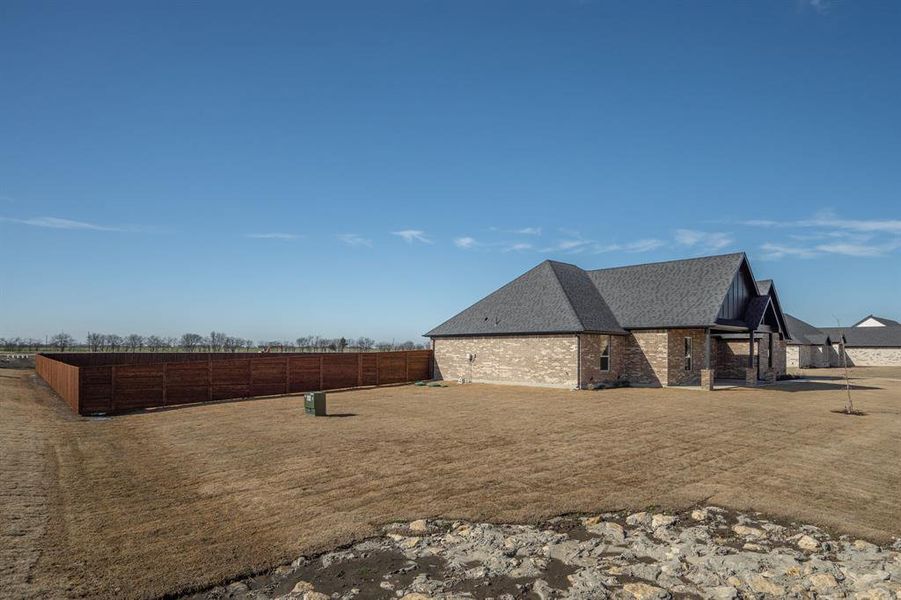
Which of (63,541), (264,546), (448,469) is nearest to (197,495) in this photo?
(63,541)

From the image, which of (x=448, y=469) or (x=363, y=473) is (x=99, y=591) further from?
(x=448, y=469)

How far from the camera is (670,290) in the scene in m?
32.9

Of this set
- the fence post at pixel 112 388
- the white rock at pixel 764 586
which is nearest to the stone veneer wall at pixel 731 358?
the white rock at pixel 764 586

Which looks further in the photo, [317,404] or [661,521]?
[317,404]

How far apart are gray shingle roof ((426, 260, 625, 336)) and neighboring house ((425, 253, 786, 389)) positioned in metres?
0.08

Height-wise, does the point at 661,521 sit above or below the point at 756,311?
below

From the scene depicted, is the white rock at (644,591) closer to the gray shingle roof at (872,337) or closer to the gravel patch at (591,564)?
the gravel patch at (591,564)

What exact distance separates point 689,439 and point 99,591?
44.4ft

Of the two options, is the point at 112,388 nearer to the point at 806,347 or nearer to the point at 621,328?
the point at 621,328

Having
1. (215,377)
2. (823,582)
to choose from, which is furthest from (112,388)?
(823,582)

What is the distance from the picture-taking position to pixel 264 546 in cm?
746

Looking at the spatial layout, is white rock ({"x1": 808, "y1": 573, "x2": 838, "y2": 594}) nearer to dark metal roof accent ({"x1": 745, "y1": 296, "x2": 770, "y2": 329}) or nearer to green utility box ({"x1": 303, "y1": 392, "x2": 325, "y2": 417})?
green utility box ({"x1": 303, "y1": 392, "x2": 325, "y2": 417})

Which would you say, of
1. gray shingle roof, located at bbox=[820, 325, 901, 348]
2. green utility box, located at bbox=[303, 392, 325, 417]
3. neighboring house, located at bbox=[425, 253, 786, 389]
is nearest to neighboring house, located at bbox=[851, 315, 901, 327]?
gray shingle roof, located at bbox=[820, 325, 901, 348]

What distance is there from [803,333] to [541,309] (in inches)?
1842
